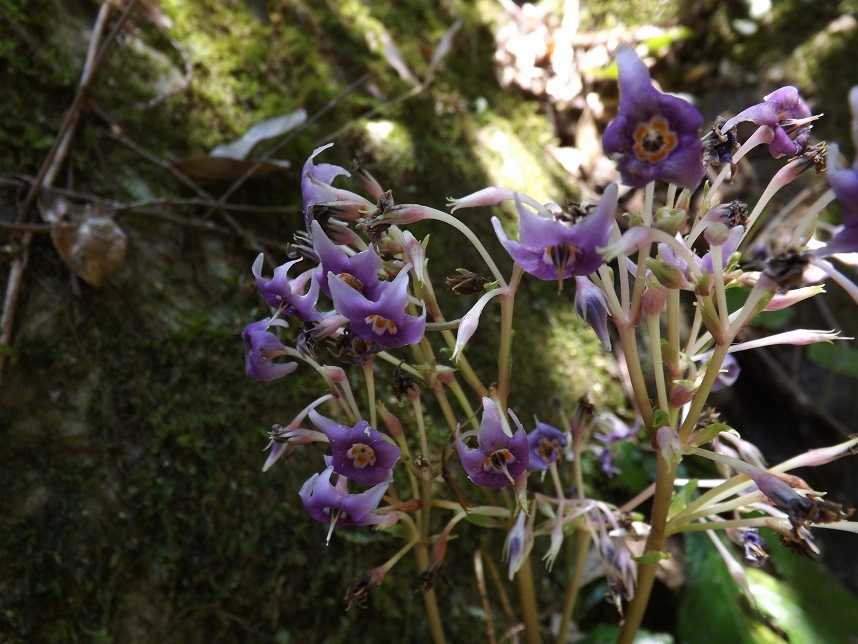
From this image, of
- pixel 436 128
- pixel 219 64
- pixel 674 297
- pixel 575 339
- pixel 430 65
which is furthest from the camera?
pixel 430 65

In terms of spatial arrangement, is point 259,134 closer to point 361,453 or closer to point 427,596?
point 361,453

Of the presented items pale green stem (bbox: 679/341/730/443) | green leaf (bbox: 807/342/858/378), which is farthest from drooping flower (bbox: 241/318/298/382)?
green leaf (bbox: 807/342/858/378)

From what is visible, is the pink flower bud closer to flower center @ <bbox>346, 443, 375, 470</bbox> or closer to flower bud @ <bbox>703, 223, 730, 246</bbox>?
flower bud @ <bbox>703, 223, 730, 246</bbox>

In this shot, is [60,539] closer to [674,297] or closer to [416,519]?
[416,519]

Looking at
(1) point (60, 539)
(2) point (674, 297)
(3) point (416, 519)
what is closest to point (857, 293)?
(2) point (674, 297)

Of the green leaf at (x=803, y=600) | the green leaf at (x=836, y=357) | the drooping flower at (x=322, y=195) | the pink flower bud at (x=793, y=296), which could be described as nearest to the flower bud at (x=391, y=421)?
the drooping flower at (x=322, y=195)

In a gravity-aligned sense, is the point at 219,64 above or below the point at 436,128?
above

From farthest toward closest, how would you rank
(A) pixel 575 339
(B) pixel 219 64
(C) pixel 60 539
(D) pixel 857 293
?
(A) pixel 575 339, (B) pixel 219 64, (C) pixel 60 539, (D) pixel 857 293

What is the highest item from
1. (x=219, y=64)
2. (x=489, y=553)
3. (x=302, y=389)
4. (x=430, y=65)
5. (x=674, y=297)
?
(x=219, y=64)
